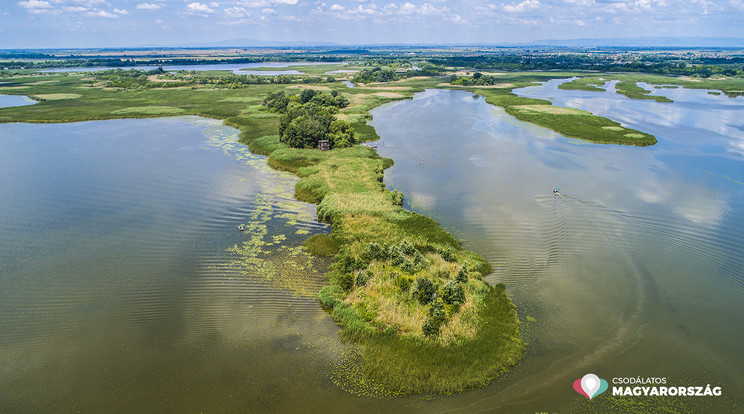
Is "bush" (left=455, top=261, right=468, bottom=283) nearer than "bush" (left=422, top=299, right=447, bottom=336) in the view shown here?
No

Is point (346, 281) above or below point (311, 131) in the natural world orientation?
below

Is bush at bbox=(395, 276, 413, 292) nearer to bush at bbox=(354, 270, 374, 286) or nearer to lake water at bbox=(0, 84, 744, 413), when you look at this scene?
bush at bbox=(354, 270, 374, 286)

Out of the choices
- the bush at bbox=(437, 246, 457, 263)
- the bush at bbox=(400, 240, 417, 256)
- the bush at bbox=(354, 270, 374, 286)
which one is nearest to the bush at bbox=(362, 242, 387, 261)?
the bush at bbox=(400, 240, 417, 256)

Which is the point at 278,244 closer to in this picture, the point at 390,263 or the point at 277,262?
the point at 277,262

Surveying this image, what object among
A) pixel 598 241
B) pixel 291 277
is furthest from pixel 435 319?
pixel 598 241

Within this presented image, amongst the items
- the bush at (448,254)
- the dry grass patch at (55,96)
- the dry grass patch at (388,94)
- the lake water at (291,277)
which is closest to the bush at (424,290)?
the bush at (448,254)
